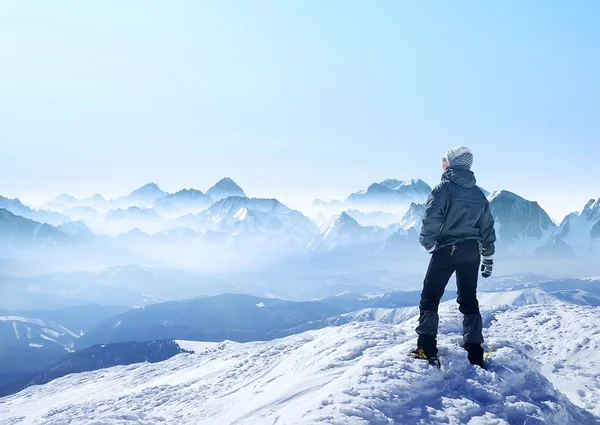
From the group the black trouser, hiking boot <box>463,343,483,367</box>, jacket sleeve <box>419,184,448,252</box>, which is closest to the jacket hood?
jacket sleeve <box>419,184,448,252</box>

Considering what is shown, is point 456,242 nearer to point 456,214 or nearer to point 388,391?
point 456,214

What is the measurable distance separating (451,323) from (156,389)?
1516 centimetres

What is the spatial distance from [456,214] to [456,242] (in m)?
0.57

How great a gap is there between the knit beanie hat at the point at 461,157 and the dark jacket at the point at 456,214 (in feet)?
0.48

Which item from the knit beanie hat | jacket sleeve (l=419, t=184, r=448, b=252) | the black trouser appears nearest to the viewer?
jacket sleeve (l=419, t=184, r=448, b=252)

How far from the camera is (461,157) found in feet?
29.2

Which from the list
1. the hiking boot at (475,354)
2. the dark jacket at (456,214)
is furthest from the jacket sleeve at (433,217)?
the hiking boot at (475,354)

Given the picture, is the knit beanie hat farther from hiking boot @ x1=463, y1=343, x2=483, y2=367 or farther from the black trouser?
hiking boot @ x1=463, y1=343, x2=483, y2=367

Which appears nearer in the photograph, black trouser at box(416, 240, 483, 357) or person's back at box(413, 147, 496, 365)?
person's back at box(413, 147, 496, 365)

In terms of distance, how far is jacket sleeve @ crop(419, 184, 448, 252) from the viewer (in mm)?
8219

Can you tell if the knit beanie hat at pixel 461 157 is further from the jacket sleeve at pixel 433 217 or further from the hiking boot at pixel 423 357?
the hiking boot at pixel 423 357

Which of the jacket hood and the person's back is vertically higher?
the jacket hood

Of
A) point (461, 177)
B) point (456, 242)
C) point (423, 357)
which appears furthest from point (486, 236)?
point (423, 357)

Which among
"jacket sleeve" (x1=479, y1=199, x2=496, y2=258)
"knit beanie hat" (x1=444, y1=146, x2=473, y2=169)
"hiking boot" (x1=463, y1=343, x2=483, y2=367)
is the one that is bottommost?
"hiking boot" (x1=463, y1=343, x2=483, y2=367)
